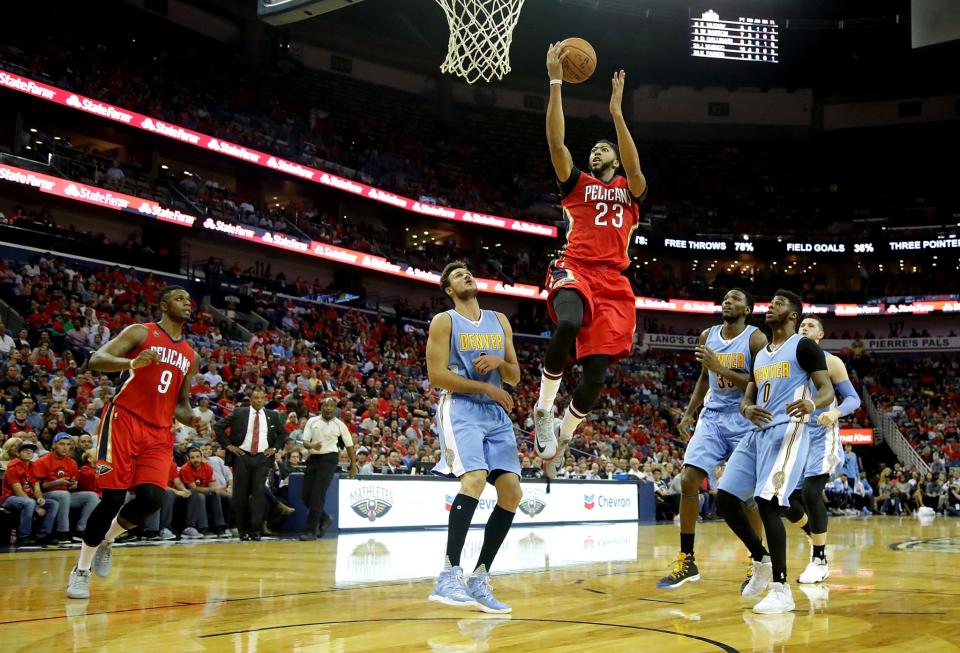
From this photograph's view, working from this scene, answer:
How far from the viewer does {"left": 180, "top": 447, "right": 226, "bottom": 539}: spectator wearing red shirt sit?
1210 centimetres

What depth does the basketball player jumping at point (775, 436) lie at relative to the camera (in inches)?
231

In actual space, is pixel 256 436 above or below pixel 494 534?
above

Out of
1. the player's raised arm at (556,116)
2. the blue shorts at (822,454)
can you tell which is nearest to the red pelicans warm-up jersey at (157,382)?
the player's raised arm at (556,116)

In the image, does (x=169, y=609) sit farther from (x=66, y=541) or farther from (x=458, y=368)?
(x=66, y=541)

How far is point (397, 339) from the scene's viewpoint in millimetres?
28828

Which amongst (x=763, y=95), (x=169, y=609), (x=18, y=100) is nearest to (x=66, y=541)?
(x=169, y=609)

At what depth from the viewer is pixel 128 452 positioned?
250 inches

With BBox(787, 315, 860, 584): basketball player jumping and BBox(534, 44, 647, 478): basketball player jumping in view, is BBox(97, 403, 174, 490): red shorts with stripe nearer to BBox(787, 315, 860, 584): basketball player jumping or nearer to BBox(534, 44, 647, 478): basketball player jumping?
BBox(534, 44, 647, 478): basketball player jumping

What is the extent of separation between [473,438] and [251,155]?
82.5 ft

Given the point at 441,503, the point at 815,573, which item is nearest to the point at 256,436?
the point at 441,503

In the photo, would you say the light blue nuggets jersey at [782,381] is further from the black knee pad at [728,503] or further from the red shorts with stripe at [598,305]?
the red shorts with stripe at [598,305]

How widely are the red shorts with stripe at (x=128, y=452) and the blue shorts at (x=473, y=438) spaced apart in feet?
7.09

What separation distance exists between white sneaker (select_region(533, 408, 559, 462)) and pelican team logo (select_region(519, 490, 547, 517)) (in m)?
9.94

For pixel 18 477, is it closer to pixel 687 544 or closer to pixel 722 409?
pixel 687 544
